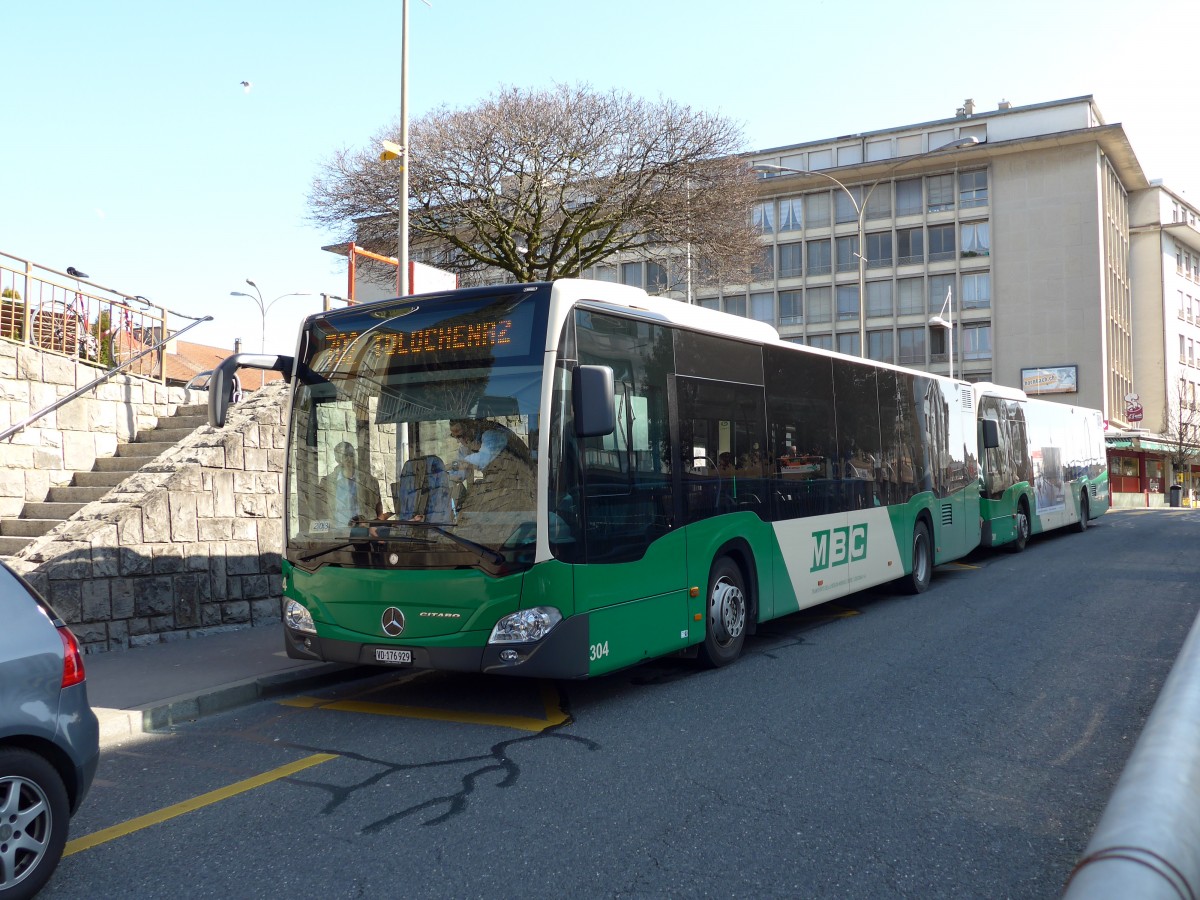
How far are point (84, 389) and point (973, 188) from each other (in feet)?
190

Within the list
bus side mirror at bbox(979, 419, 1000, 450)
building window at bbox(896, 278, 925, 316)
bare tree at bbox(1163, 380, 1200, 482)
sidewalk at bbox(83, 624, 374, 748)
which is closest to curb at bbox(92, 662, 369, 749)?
sidewalk at bbox(83, 624, 374, 748)

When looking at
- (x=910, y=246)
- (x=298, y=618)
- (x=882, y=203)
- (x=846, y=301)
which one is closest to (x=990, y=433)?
(x=298, y=618)

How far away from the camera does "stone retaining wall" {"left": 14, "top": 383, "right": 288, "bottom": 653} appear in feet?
30.5

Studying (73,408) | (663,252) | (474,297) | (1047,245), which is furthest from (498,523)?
(1047,245)

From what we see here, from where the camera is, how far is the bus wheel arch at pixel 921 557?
1349 cm

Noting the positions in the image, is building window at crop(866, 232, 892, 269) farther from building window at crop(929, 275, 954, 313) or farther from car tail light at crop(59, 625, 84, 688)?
car tail light at crop(59, 625, 84, 688)

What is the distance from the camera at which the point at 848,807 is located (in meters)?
5.04

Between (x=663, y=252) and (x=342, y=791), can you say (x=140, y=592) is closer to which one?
(x=342, y=791)

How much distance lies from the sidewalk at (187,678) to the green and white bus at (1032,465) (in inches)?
479

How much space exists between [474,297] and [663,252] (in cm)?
2017

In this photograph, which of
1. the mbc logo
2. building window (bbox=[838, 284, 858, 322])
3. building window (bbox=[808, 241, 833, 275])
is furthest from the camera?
building window (bbox=[808, 241, 833, 275])

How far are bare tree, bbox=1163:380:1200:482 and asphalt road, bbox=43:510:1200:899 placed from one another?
6175 cm

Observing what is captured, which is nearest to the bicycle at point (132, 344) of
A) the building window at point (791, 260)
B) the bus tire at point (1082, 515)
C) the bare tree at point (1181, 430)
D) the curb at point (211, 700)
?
the curb at point (211, 700)

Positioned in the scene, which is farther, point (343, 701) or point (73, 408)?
point (73, 408)
